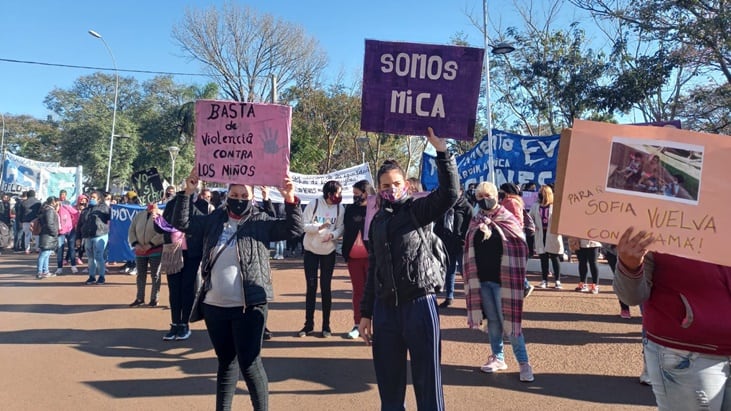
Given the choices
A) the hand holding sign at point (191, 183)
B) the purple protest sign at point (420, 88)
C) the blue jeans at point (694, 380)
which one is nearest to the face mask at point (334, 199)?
the hand holding sign at point (191, 183)

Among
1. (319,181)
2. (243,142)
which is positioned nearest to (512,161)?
(319,181)

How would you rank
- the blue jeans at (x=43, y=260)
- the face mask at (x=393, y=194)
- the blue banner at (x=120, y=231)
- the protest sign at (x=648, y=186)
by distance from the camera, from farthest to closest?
the blue banner at (x=120, y=231) < the blue jeans at (x=43, y=260) < the face mask at (x=393, y=194) < the protest sign at (x=648, y=186)

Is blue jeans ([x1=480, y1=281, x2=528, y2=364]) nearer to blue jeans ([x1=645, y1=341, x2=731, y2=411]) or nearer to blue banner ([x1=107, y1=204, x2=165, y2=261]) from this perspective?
blue jeans ([x1=645, y1=341, x2=731, y2=411])

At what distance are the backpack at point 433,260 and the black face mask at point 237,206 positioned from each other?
1453 millimetres

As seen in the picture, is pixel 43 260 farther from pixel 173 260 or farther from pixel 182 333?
pixel 182 333

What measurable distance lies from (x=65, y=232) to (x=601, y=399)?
1304cm

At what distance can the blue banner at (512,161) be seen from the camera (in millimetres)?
10875

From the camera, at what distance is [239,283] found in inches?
146

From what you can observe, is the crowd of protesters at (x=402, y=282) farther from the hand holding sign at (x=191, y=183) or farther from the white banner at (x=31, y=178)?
the white banner at (x=31, y=178)

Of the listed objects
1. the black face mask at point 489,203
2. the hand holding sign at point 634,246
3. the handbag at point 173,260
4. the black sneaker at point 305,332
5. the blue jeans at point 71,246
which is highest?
the black face mask at point 489,203

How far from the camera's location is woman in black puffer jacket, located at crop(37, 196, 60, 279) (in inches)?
450

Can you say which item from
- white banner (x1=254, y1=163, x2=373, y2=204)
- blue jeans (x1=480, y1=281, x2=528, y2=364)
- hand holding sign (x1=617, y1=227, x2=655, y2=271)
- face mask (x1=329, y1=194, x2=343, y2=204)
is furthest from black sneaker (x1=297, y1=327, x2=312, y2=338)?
white banner (x1=254, y1=163, x2=373, y2=204)

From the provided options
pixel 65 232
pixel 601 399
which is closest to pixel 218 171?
pixel 601 399

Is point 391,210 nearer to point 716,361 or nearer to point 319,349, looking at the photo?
point 716,361
